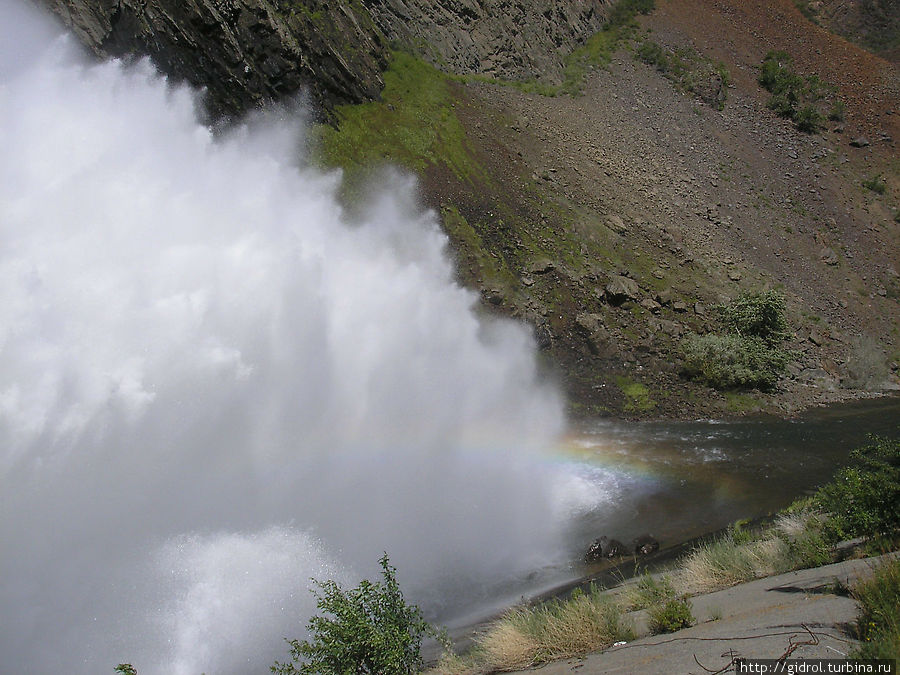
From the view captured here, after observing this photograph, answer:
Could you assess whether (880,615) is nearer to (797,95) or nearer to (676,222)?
(676,222)

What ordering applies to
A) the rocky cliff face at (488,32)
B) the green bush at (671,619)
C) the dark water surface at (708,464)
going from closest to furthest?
the green bush at (671,619) → the dark water surface at (708,464) → the rocky cliff face at (488,32)

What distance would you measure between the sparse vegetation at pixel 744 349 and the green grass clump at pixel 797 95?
3204 centimetres

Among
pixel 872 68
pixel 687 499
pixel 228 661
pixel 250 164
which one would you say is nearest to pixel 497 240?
pixel 250 164

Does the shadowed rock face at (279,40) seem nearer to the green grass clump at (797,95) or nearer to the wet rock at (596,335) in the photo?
the wet rock at (596,335)

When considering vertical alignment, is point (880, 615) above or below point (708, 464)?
below

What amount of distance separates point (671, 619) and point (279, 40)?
33.1 meters

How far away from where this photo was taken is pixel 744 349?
26.5m

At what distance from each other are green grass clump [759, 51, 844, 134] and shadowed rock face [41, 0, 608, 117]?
26069 mm

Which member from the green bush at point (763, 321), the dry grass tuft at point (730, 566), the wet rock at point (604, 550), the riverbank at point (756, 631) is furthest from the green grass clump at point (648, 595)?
the green bush at point (763, 321)

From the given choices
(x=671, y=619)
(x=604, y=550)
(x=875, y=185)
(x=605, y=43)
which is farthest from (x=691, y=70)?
(x=671, y=619)

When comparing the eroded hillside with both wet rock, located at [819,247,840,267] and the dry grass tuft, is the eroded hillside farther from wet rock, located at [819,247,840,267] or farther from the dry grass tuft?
the dry grass tuft

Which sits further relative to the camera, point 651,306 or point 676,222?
point 676,222

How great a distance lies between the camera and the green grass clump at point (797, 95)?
51.3 meters

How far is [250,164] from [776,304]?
2609cm
